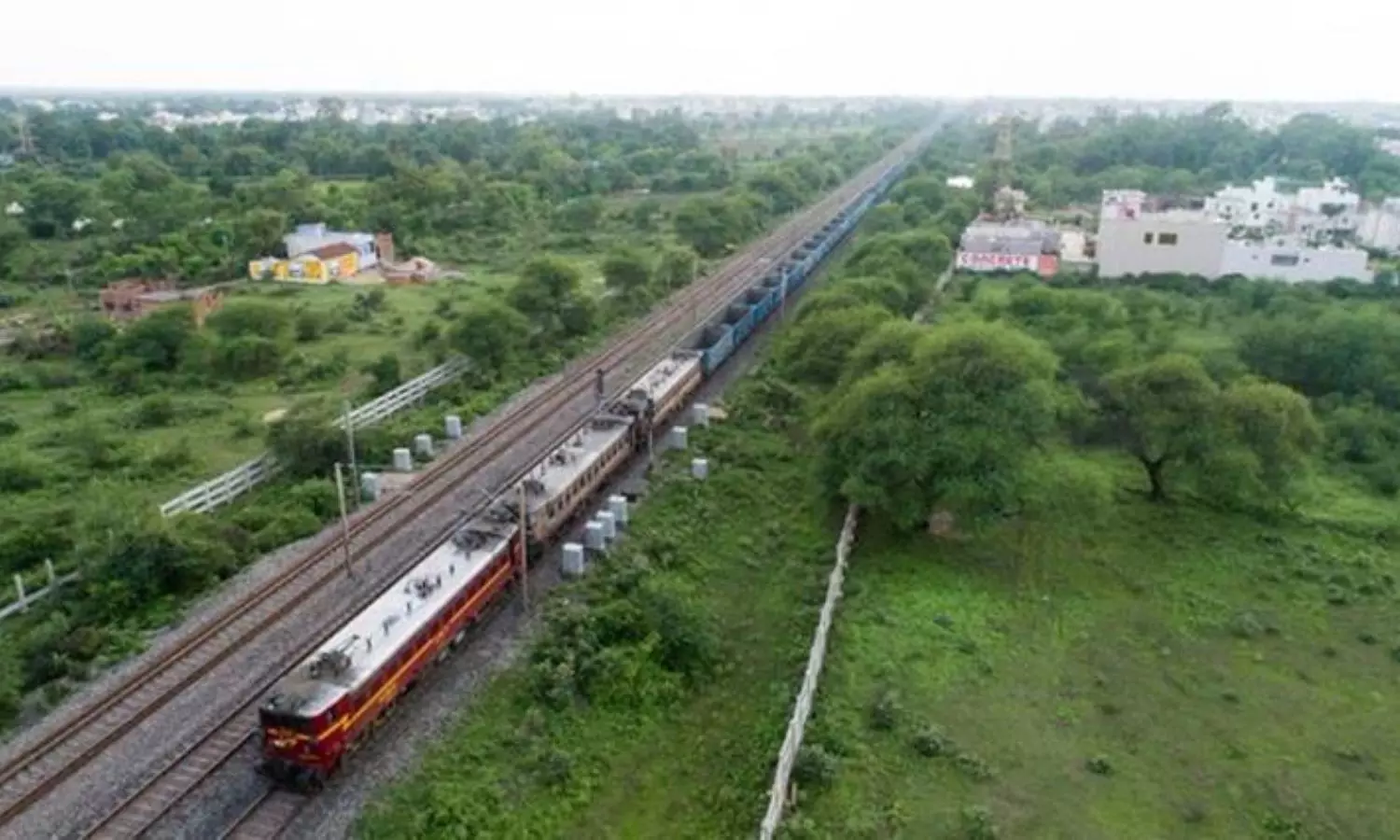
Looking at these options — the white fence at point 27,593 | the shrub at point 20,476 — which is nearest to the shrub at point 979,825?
the white fence at point 27,593

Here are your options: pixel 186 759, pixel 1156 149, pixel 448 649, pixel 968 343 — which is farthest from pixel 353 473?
pixel 1156 149

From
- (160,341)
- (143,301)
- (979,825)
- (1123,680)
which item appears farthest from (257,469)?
(143,301)

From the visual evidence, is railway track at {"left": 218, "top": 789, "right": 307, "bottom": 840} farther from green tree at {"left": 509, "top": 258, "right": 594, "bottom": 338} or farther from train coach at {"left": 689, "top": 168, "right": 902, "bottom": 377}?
green tree at {"left": 509, "top": 258, "right": 594, "bottom": 338}

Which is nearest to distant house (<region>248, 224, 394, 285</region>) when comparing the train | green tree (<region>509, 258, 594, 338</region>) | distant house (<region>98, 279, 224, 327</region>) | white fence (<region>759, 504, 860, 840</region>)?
distant house (<region>98, 279, 224, 327</region>)

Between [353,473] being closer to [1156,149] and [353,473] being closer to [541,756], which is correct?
[541,756]

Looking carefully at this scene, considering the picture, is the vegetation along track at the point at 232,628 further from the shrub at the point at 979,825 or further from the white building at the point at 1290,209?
the white building at the point at 1290,209
